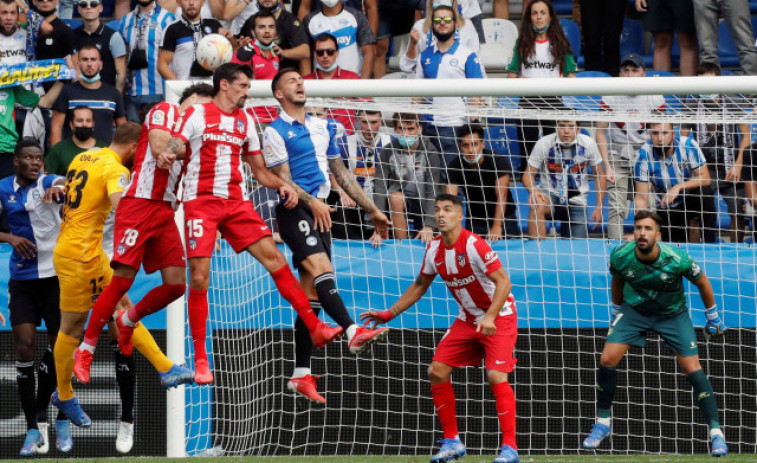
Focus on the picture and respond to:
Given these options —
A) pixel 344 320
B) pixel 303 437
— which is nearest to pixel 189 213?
pixel 344 320

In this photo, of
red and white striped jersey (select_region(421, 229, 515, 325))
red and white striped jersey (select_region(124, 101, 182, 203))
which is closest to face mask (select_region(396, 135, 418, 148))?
red and white striped jersey (select_region(421, 229, 515, 325))

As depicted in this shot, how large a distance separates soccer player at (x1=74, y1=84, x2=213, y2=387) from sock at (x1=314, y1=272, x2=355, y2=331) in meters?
0.99

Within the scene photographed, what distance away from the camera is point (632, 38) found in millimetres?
14672

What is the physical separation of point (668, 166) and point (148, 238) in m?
4.95

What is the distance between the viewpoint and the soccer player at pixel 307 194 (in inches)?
353

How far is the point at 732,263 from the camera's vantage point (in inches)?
427

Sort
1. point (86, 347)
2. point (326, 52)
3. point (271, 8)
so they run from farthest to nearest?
point (271, 8) < point (326, 52) < point (86, 347)

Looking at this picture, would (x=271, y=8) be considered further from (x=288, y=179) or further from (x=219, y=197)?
(x=219, y=197)

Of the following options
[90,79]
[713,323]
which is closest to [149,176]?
[90,79]

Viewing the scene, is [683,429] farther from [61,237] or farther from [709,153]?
[61,237]

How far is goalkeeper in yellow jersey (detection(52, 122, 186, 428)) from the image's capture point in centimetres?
921

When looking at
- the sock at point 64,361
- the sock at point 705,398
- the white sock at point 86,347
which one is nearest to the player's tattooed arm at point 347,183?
the white sock at point 86,347

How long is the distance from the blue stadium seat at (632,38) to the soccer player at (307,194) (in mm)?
6371

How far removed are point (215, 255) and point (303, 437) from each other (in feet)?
6.10
